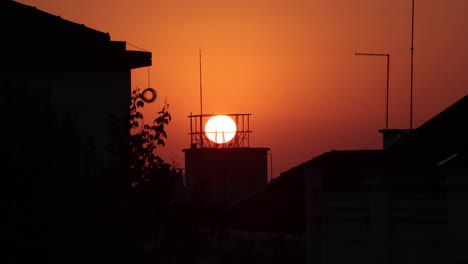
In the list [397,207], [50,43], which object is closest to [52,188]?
[397,207]

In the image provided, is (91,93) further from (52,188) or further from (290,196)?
(52,188)

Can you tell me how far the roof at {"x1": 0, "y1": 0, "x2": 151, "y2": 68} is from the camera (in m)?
24.1

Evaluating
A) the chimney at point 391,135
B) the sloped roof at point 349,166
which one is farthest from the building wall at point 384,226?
the chimney at point 391,135

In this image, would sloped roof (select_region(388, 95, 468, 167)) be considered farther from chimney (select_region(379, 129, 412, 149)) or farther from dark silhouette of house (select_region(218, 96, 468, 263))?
chimney (select_region(379, 129, 412, 149))

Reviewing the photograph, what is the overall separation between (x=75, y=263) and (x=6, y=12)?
1442 cm

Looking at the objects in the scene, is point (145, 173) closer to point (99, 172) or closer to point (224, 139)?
point (99, 172)

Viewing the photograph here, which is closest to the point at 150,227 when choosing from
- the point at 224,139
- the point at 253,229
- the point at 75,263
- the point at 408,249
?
the point at 75,263

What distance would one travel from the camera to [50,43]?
2441 cm

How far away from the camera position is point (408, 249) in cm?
1550

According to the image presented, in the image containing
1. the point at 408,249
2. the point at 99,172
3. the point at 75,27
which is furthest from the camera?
the point at 75,27

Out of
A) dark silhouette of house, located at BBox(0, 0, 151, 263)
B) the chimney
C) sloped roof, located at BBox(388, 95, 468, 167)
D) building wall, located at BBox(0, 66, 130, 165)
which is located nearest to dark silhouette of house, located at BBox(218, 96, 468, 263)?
sloped roof, located at BBox(388, 95, 468, 167)

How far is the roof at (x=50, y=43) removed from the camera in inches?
948

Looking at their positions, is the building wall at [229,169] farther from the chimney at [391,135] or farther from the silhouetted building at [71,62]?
the silhouetted building at [71,62]

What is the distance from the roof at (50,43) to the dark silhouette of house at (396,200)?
7473 mm
